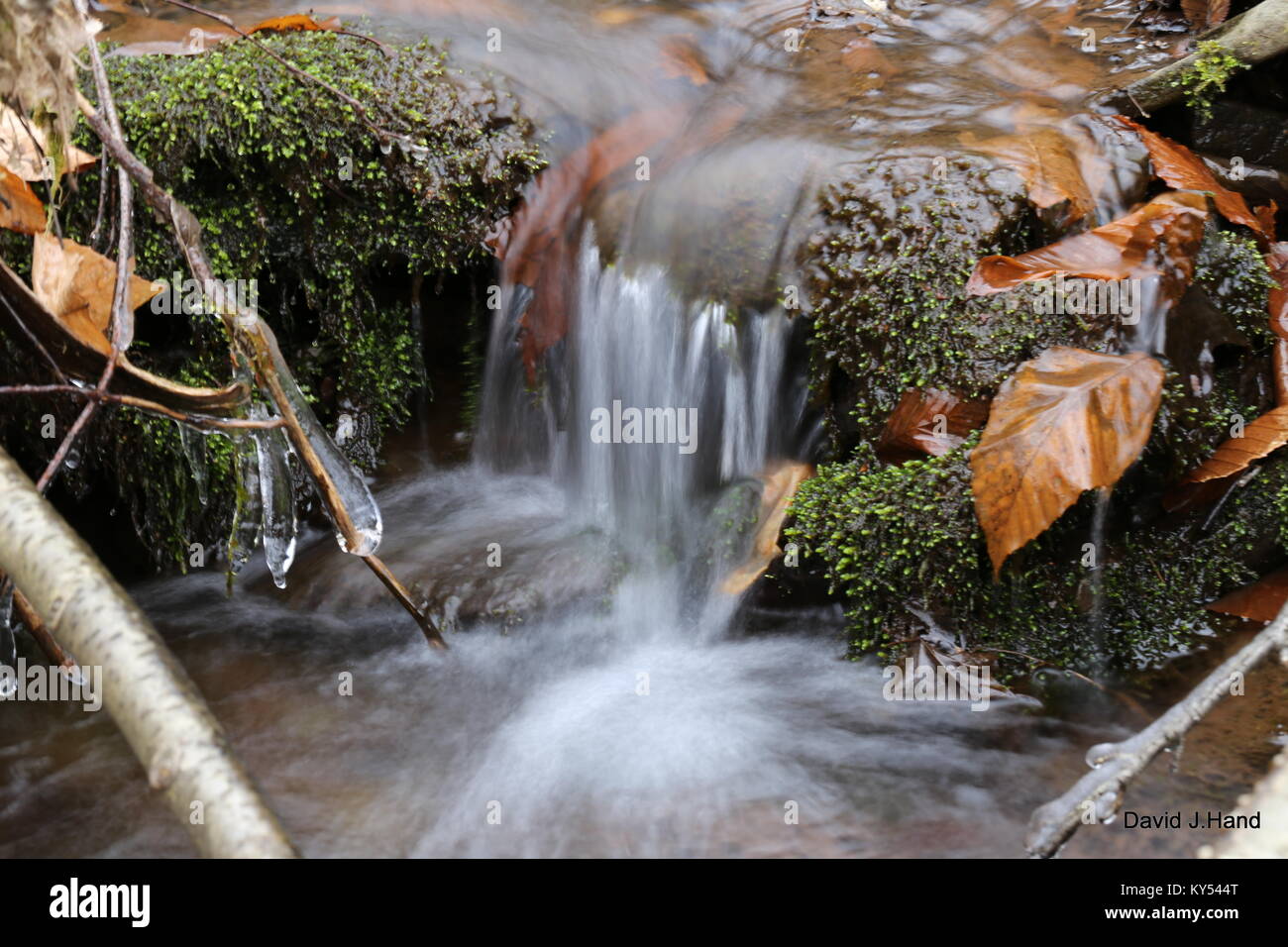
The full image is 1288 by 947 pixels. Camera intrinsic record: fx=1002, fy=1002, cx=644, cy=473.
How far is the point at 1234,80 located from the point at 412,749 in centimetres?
343

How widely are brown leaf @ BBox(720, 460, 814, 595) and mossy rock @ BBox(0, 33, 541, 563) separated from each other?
1.39 meters

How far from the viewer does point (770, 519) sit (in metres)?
3.29

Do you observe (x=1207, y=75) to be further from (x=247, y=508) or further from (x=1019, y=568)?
(x=247, y=508)

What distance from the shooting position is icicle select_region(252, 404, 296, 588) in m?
2.85

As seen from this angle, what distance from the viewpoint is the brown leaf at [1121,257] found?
2.98 meters

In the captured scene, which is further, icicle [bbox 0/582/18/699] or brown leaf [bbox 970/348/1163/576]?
icicle [bbox 0/582/18/699]

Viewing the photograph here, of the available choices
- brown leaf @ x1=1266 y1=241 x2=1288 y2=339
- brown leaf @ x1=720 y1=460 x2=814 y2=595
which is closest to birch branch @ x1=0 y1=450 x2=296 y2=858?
brown leaf @ x1=720 y1=460 x2=814 y2=595

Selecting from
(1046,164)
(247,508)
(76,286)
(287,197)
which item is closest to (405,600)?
(247,508)

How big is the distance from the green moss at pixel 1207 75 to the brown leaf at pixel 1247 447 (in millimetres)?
1102

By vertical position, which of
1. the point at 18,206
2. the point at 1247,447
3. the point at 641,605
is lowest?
the point at 641,605

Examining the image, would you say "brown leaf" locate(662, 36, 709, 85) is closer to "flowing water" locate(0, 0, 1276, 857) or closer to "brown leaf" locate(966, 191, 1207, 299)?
"flowing water" locate(0, 0, 1276, 857)

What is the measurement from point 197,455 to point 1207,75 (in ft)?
12.1

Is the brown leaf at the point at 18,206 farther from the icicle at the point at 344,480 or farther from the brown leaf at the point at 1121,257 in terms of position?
the brown leaf at the point at 1121,257

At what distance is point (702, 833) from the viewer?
252cm
